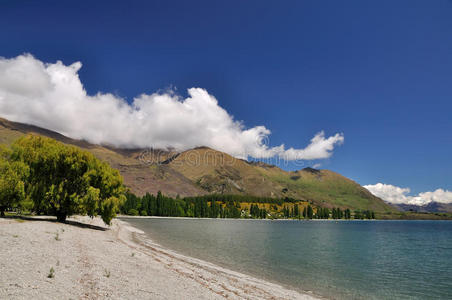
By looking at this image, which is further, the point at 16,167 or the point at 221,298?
the point at 16,167

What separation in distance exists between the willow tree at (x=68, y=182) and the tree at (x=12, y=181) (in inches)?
82.6

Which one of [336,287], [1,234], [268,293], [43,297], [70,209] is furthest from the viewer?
[70,209]

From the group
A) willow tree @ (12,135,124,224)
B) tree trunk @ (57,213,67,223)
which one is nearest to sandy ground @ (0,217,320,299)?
willow tree @ (12,135,124,224)

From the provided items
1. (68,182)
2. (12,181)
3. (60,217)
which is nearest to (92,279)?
(12,181)

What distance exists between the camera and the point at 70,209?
185ft

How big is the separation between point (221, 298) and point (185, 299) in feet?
10.9

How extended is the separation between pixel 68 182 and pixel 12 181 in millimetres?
9305

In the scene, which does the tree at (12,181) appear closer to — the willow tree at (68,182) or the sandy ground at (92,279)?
the willow tree at (68,182)

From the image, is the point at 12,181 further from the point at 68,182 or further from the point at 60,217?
the point at 60,217

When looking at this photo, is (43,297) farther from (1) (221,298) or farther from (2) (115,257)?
(2) (115,257)

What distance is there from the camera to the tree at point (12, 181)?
4959cm

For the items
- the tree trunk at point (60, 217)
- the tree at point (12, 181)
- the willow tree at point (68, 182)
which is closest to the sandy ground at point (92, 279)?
the willow tree at point (68, 182)

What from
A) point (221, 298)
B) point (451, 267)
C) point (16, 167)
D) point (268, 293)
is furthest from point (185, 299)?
point (451, 267)

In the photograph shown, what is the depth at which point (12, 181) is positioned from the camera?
5012 centimetres
